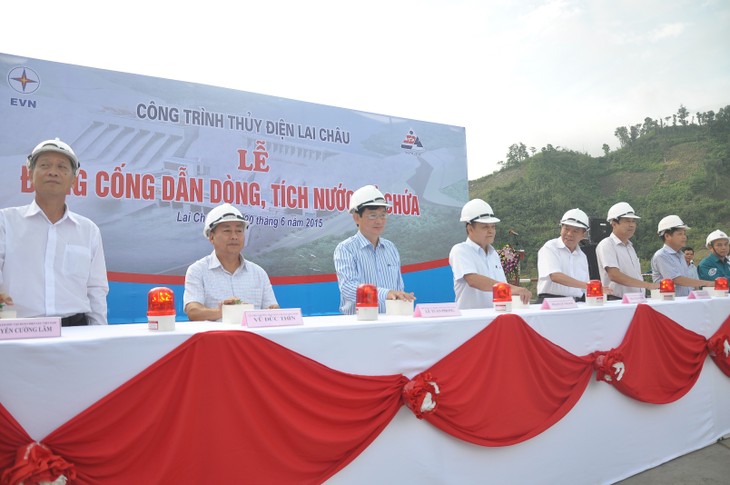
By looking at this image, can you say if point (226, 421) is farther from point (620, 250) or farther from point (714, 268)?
point (714, 268)

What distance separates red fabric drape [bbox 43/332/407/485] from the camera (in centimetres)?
131

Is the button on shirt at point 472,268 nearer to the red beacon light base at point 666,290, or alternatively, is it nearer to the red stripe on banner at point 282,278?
the red beacon light base at point 666,290

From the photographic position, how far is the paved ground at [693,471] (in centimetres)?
261

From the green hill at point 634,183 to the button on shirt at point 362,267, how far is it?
14542 millimetres

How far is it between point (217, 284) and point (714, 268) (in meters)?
4.93

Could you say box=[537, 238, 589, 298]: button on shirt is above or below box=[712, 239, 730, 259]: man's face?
below

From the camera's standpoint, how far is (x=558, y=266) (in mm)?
3750

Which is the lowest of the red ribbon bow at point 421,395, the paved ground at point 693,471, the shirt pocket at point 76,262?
the paved ground at point 693,471

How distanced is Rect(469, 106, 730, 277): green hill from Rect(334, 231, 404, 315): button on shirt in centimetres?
1454

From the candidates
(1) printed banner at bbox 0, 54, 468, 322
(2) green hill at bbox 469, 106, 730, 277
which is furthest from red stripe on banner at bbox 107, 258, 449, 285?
(2) green hill at bbox 469, 106, 730, 277

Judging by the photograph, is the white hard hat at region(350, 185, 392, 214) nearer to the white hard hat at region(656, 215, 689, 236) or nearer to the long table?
the long table

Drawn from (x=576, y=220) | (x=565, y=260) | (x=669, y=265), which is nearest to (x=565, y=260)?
(x=565, y=260)

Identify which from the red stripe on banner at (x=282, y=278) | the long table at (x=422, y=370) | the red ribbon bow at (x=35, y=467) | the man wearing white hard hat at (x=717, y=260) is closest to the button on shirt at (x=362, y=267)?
the long table at (x=422, y=370)

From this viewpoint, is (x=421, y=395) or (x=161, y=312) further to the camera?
(x=421, y=395)
